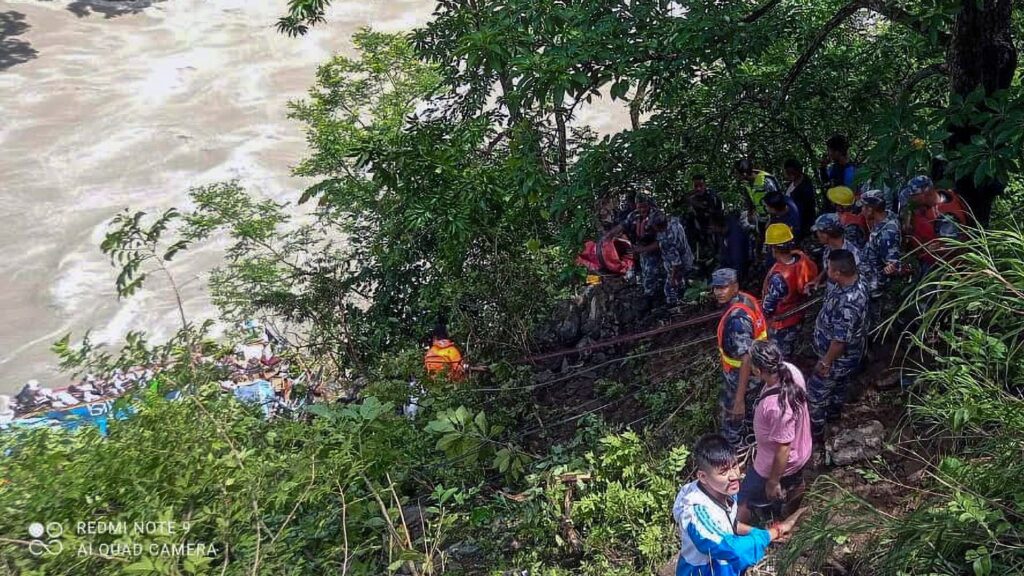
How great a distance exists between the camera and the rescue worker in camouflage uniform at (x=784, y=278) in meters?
4.81

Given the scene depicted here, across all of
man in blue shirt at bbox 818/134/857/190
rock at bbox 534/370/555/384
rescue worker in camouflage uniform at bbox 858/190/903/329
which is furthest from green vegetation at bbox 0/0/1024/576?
rescue worker in camouflage uniform at bbox 858/190/903/329

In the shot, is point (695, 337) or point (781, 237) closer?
point (781, 237)

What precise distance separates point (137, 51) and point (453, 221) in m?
23.4

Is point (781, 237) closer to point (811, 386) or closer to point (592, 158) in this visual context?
point (811, 386)

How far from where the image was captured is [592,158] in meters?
5.71

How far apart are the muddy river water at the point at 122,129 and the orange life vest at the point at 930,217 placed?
10.9 m

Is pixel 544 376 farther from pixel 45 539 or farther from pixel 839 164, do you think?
pixel 45 539

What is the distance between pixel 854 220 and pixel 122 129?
2115 centimetres

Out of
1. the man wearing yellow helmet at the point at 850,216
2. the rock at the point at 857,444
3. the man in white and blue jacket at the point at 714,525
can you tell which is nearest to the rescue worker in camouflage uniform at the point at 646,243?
the man wearing yellow helmet at the point at 850,216

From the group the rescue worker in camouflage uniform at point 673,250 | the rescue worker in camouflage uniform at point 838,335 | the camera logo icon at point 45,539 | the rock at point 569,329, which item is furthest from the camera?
the rock at point 569,329

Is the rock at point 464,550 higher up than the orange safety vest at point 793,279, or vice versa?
the orange safety vest at point 793,279

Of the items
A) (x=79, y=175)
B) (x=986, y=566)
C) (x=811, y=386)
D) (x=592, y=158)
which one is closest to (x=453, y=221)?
(x=592, y=158)

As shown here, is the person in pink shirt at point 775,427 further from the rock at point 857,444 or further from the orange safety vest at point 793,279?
the orange safety vest at point 793,279

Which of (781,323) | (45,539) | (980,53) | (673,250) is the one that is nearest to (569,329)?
(673,250)
